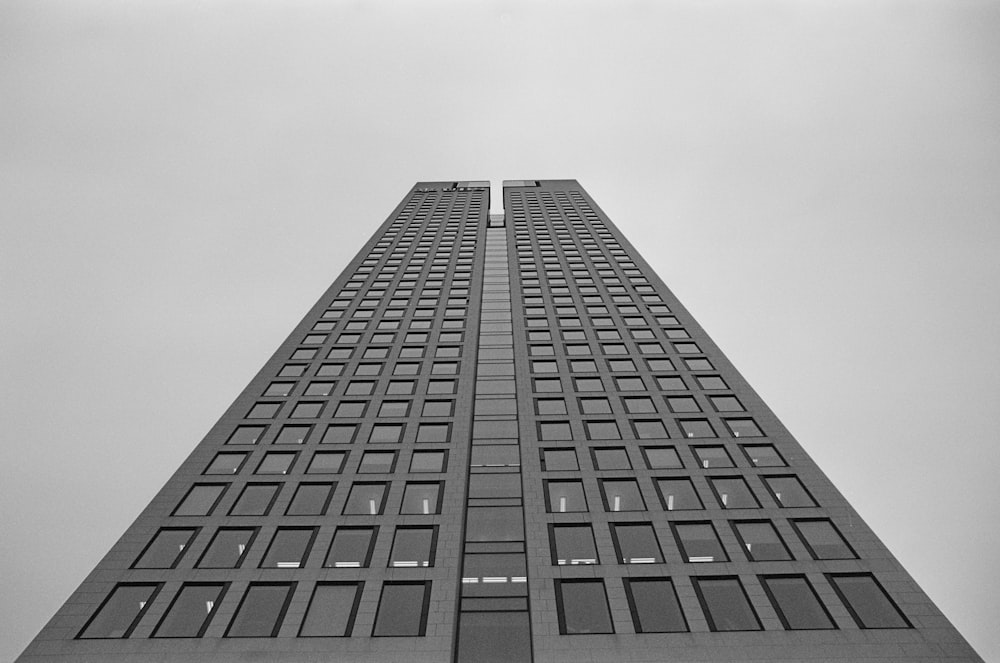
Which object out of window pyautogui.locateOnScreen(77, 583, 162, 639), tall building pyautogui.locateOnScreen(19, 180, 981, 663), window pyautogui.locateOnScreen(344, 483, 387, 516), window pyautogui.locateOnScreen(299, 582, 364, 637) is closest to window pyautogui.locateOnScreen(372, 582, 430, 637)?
tall building pyautogui.locateOnScreen(19, 180, 981, 663)

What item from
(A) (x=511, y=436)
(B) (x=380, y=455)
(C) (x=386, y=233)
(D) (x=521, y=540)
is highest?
(C) (x=386, y=233)

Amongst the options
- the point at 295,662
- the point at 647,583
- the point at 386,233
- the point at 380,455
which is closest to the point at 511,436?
the point at 380,455

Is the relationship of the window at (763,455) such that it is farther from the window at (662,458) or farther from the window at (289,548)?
the window at (289,548)

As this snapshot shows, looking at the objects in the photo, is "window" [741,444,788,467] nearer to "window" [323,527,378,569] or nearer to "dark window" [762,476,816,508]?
"dark window" [762,476,816,508]

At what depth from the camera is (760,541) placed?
2581cm

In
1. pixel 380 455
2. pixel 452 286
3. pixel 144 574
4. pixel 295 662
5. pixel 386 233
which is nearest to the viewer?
pixel 295 662

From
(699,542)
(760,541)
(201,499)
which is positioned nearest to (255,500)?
(201,499)

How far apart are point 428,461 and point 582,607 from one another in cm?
1122

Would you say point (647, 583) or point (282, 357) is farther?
point (282, 357)

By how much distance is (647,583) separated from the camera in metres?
23.9

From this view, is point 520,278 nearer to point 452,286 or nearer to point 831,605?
point 452,286

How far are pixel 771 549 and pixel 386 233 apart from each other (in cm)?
5691

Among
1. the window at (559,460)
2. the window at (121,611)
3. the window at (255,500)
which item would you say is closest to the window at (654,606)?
the window at (559,460)

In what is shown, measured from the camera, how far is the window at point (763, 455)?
3072 centimetres
